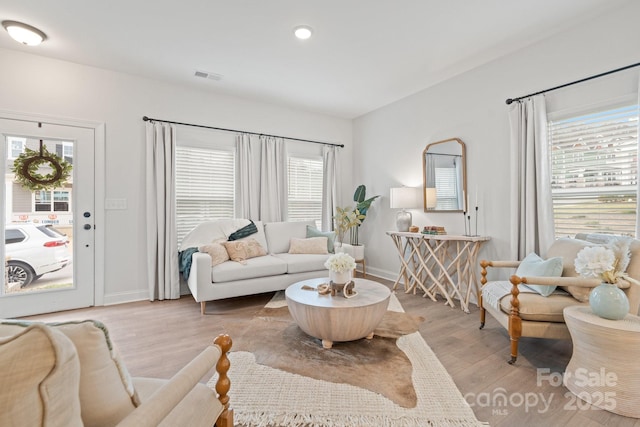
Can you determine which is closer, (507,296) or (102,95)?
(507,296)

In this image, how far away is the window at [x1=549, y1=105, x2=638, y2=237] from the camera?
2.49m

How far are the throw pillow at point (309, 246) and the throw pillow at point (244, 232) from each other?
0.57 metres

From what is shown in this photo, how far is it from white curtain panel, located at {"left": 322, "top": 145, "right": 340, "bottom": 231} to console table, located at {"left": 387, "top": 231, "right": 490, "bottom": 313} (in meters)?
1.42

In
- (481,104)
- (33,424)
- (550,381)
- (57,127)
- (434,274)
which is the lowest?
(550,381)

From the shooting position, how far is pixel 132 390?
80 centimetres

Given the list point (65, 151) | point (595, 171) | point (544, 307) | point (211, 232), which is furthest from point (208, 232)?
point (595, 171)

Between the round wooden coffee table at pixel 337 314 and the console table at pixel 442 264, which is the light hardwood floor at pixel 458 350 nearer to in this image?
the console table at pixel 442 264

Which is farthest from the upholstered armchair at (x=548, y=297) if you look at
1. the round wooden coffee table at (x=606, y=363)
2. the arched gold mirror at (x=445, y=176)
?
the arched gold mirror at (x=445, y=176)

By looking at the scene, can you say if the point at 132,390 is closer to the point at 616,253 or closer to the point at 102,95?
the point at 616,253

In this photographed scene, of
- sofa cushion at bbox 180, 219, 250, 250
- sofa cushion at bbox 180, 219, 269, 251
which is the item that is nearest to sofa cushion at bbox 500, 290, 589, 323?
sofa cushion at bbox 180, 219, 269, 251

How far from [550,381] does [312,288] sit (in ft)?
5.82

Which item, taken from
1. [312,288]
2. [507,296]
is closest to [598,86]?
[507,296]

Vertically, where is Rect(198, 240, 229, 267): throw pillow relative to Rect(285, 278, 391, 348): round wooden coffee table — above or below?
above

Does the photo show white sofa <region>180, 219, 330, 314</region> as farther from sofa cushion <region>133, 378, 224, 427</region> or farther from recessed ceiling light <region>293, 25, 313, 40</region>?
recessed ceiling light <region>293, 25, 313, 40</region>
